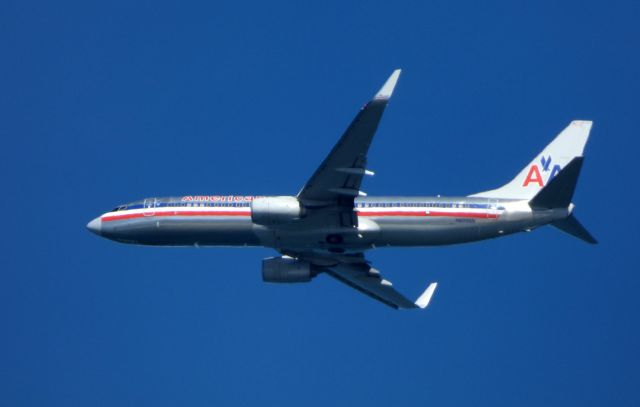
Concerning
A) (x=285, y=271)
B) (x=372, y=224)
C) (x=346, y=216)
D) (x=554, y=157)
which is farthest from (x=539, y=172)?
(x=285, y=271)

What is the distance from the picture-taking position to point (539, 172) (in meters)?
70.2

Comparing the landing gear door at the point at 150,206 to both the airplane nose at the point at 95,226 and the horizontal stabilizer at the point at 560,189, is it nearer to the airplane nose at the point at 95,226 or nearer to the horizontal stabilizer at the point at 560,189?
the airplane nose at the point at 95,226

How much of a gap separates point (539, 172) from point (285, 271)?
18188 mm

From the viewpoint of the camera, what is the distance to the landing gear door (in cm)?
6831

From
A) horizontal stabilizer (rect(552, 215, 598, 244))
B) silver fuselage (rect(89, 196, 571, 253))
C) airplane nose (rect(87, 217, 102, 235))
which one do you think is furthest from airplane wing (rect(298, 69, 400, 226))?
airplane nose (rect(87, 217, 102, 235))

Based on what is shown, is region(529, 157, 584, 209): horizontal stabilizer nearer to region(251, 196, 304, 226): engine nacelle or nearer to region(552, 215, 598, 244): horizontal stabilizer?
region(552, 215, 598, 244): horizontal stabilizer

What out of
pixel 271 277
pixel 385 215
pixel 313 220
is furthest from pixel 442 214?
pixel 271 277

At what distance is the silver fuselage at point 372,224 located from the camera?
63.9 m

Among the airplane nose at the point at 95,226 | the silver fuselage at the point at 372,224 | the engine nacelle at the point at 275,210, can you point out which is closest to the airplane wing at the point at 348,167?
the engine nacelle at the point at 275,210

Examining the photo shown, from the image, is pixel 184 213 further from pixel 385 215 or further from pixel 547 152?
pixel 547 152

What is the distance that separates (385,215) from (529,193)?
1076 centimetres

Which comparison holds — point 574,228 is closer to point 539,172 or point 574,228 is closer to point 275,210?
point 539,172

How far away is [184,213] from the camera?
6694 cm

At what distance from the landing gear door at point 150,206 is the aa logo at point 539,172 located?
2432 centimetres
